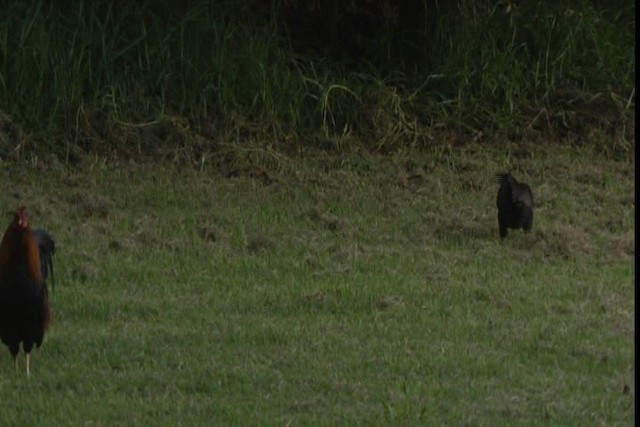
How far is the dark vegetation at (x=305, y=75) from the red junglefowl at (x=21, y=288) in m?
4.33

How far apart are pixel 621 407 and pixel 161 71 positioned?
6.16m

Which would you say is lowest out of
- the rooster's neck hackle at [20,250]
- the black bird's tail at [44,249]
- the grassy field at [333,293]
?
the grassy field at [333,293]

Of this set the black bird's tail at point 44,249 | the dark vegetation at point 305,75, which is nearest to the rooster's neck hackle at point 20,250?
the black bird's tail at point 44,249

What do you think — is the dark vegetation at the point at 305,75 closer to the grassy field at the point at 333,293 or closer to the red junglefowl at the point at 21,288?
the grassy field at the point at 333,293

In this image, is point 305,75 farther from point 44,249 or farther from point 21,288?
point 21,288

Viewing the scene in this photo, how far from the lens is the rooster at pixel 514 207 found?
9445mm

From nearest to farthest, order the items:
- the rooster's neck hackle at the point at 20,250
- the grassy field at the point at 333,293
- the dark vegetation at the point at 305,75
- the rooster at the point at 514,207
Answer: the grassy field at the point at 333,293 → the rooster's neck hackle at the point at 20,250 → the rooster at the point at 514,207 → the dark vegetation at the point at 305,75

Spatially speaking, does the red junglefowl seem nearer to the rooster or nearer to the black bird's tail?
the black bird's tail

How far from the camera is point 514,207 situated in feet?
31.0

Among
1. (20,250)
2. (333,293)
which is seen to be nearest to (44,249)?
(20,250)

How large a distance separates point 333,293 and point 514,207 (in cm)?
176

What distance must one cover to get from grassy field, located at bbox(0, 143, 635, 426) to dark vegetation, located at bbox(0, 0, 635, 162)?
0.39m

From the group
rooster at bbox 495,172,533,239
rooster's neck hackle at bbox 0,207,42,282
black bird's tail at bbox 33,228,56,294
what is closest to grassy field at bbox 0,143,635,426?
rooster at bbox 495,172,533,239

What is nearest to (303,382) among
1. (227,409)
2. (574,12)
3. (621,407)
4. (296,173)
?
(227,409)
